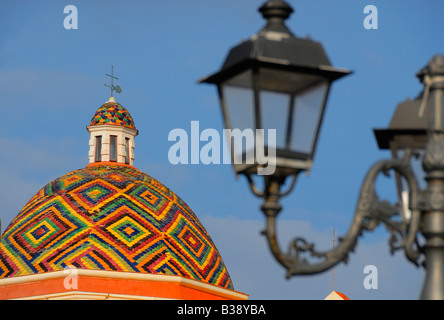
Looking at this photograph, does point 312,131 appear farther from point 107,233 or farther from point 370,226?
point 107,233

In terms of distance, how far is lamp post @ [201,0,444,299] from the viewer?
507 centimetres

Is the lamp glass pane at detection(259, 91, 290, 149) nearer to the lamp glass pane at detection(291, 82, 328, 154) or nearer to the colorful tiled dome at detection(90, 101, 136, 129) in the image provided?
the lamp glass pane at detection(291, 82, 328, 154)

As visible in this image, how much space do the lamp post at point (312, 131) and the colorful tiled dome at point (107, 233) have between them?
705 inches

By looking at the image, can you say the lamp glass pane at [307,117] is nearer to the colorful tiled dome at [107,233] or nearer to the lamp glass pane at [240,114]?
the lamp glass pane at [240,114]

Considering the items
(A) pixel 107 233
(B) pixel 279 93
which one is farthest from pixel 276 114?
(A) pixel 107 233

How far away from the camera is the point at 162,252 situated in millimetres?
23719

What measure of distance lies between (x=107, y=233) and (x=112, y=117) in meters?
4.75

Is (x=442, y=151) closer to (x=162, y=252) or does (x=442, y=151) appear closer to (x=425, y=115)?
(x=425, y=115)

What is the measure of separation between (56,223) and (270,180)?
18.7m

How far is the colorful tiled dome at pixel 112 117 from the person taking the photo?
2744cm

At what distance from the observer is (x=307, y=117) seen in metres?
5.11

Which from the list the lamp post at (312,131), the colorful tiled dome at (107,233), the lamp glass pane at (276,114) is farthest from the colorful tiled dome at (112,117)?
the lamp glass pane at (276,114)

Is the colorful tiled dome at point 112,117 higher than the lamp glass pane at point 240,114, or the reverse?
the colorful tiled dome at point 112,117
